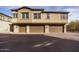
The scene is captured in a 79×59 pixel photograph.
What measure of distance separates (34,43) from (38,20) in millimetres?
1072

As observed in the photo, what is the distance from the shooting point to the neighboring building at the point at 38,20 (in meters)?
7.93

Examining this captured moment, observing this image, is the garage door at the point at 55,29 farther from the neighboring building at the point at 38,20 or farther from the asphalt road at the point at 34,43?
the asphalt road at the point at 34,43

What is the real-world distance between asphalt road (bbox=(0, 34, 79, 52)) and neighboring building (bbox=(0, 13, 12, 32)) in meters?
0.28

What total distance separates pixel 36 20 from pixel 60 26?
1.13m

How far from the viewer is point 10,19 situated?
26.1ft

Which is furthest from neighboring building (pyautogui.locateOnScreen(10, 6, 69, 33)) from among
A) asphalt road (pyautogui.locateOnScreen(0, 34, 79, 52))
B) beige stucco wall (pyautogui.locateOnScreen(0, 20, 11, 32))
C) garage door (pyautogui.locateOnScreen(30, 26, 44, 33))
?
asphalt road (pyautogui.locateOnScreen(0, 34, 79, 52))

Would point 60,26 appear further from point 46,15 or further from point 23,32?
point 23,32

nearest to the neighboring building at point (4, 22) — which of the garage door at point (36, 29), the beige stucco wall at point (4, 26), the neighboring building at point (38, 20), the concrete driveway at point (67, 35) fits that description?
the beige stucco wall at point (4, 26)

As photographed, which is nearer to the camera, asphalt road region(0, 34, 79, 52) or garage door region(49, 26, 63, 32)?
asphalt road region(0, 34, 79, 52)

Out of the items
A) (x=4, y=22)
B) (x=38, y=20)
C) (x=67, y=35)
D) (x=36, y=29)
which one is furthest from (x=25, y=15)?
(x=67, y=35)

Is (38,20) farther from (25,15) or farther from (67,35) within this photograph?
(67,35)

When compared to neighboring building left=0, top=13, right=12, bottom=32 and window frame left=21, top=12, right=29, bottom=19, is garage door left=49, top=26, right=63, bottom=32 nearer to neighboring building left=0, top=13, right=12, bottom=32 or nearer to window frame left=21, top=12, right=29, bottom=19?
window frame left=21, top=12, right=29, bottom=19

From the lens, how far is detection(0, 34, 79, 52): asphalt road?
773cm
